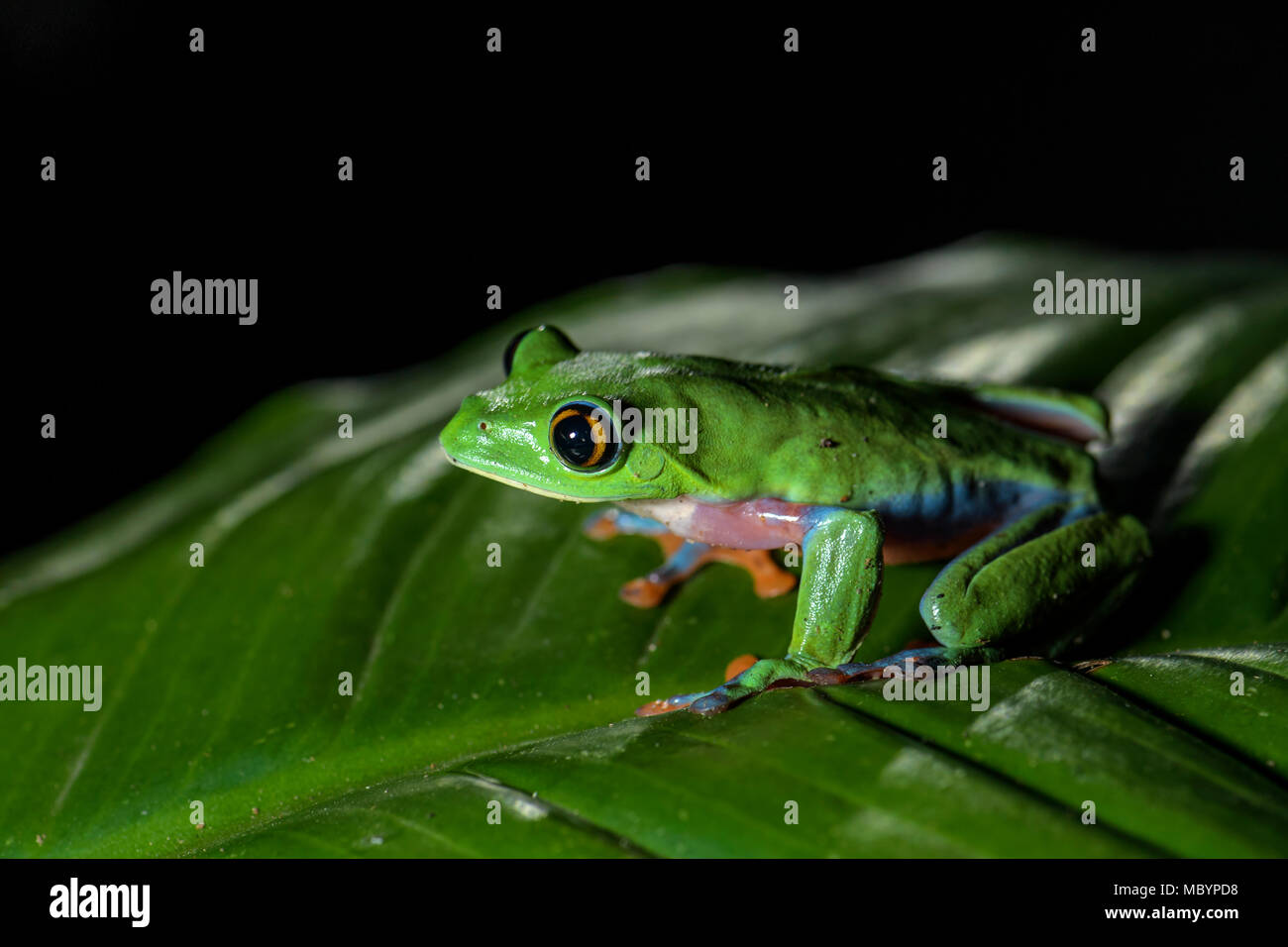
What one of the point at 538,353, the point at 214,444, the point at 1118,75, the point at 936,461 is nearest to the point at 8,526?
the point at 214,444

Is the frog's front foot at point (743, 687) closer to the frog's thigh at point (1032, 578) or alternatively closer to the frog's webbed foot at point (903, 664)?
the frog's webbed foot at point (903, 664)

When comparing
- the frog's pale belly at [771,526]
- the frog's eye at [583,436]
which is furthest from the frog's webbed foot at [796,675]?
the frog's eye at [583,436]

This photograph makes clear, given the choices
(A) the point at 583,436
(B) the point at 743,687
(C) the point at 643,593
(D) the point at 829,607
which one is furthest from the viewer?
(C) the point at 643,593

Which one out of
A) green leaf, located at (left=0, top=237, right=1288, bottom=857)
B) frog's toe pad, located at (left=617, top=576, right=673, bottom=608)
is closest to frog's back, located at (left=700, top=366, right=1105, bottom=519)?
green leaf, located at (left=0, top=237, right=1288, bottom=857)

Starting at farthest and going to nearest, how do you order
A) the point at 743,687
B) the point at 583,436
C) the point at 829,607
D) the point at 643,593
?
the point at 643,593 → the point at 583,436 → the point at 829,607 → the point at 743,687

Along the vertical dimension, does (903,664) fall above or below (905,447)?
below

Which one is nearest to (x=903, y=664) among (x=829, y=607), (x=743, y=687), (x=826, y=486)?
(x=829, y=607)

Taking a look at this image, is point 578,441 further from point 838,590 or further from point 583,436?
point 838,590
